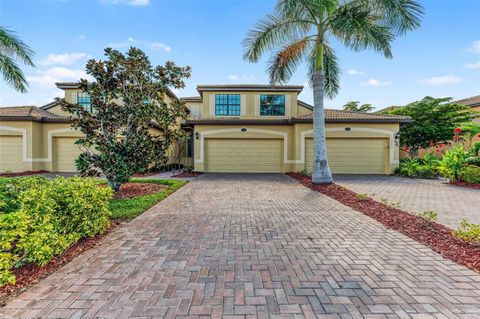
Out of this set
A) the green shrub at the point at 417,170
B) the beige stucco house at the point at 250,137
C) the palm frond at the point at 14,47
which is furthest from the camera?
the beige stucco house at the point at 250,137

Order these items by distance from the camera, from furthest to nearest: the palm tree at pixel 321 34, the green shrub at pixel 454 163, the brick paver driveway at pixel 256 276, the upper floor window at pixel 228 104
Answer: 1. the upper floor window at pixel 228 104
2. the green shrub at pixel 454 163
3. the palm tree at pixel 321 34
4. the brick paver driveway at pixel 256 276

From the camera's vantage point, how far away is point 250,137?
52.7ft

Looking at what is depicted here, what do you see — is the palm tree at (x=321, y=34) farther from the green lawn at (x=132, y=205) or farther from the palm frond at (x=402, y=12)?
the green lawn at (x=132, y=205)

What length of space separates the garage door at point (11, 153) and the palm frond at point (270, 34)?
1573 cm

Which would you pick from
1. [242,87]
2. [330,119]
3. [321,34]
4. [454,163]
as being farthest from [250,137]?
[454,163]

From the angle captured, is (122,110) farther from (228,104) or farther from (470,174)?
(470,174)

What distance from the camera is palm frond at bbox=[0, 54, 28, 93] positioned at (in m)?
10.1

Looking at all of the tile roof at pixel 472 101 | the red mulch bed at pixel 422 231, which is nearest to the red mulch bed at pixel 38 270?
the red mulch bed at pixel 422 231

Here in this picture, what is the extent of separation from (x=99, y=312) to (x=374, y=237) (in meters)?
4.60

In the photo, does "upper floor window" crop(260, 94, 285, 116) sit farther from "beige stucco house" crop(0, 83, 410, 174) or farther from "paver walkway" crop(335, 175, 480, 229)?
"paver walkway" crop(335, 175, 480, 229)

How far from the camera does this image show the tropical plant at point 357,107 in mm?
30328

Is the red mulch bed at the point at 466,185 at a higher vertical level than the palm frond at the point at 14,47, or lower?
lower

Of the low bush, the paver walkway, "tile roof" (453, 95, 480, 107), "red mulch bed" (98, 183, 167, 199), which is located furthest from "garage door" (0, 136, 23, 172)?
"tile roof" (453, 95, 480, 107)

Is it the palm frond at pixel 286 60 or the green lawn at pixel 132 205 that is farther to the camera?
the palm frond at pixel 286 60
